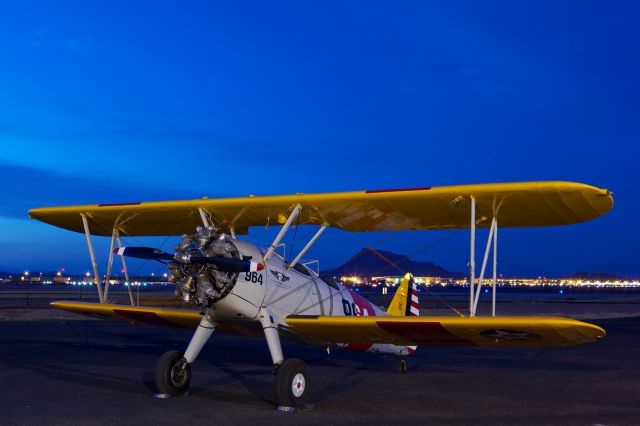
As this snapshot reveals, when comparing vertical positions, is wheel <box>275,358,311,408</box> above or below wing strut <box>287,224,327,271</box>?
below

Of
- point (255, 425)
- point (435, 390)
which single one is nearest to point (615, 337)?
point (435, 390)

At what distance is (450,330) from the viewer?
30.2 ft

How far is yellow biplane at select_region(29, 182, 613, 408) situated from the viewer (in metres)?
9.13

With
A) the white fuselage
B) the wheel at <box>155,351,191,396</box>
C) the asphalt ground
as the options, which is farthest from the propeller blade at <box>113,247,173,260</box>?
the asphalt ground

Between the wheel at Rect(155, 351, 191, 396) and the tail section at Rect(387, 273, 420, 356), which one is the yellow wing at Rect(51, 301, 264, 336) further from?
the tail section at Rect(387, 273, 420, 356)

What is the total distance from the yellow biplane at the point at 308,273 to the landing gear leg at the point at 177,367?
0.05 ft

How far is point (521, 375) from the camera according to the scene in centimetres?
1255

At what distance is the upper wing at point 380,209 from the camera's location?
9.88 meters

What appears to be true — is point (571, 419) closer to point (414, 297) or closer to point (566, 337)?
point (566, 337)

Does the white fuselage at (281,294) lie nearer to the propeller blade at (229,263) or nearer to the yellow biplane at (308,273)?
the yellow biplane at (308,273)

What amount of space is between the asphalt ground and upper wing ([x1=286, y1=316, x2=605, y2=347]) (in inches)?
32.4

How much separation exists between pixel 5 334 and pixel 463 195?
597 inches

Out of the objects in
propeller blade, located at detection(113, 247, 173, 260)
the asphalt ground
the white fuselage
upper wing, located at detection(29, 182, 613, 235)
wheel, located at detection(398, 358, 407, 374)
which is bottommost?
the asphalt ground

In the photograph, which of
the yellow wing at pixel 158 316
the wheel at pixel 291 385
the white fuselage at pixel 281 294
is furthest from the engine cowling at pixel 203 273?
the wheel at pixel 291 385
